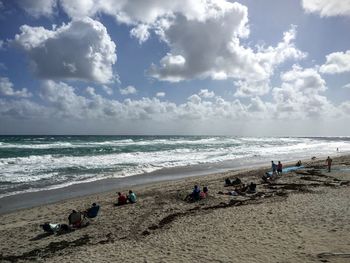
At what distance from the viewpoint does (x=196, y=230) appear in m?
10.5

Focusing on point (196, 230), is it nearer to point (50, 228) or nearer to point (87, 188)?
point (50, 228)

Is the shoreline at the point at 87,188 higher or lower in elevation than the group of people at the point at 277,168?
lower

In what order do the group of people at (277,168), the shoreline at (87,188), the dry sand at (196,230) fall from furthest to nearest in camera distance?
1. the group of people at (277,168)
2. the shoreline at (87,188)
3. the dry sand at (196,230)

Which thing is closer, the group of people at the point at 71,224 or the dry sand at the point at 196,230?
the dry sand at the point at 196,230

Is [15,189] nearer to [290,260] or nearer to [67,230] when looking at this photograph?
[67,230]

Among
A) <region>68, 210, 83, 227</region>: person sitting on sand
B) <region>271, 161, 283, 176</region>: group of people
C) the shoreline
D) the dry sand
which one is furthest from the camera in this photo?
<region>271, 161, 283, 176</region>: group of people

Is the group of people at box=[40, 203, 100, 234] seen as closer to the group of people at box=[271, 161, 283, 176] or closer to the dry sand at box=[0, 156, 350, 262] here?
the dry sand at box=[0, 156, 350, 262]

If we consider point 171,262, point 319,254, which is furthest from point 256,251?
point 171,262

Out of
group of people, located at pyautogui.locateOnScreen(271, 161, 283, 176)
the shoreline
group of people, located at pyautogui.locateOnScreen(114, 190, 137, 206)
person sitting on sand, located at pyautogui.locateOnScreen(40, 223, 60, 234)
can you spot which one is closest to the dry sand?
person sitting on sand, located at pyautogui.locateOnScreen(40, 223, 60, 234)

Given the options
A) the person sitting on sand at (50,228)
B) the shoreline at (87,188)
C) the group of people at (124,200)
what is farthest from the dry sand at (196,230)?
the shoreline at (87,188)

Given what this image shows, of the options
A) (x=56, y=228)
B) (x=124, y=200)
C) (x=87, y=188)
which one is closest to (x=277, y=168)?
(x=124, y=200)

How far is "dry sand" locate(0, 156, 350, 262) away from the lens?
338 inches

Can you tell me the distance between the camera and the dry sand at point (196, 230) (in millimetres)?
8578

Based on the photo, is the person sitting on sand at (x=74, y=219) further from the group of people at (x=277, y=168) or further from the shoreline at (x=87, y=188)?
the group of people at (x=277, y=168)
